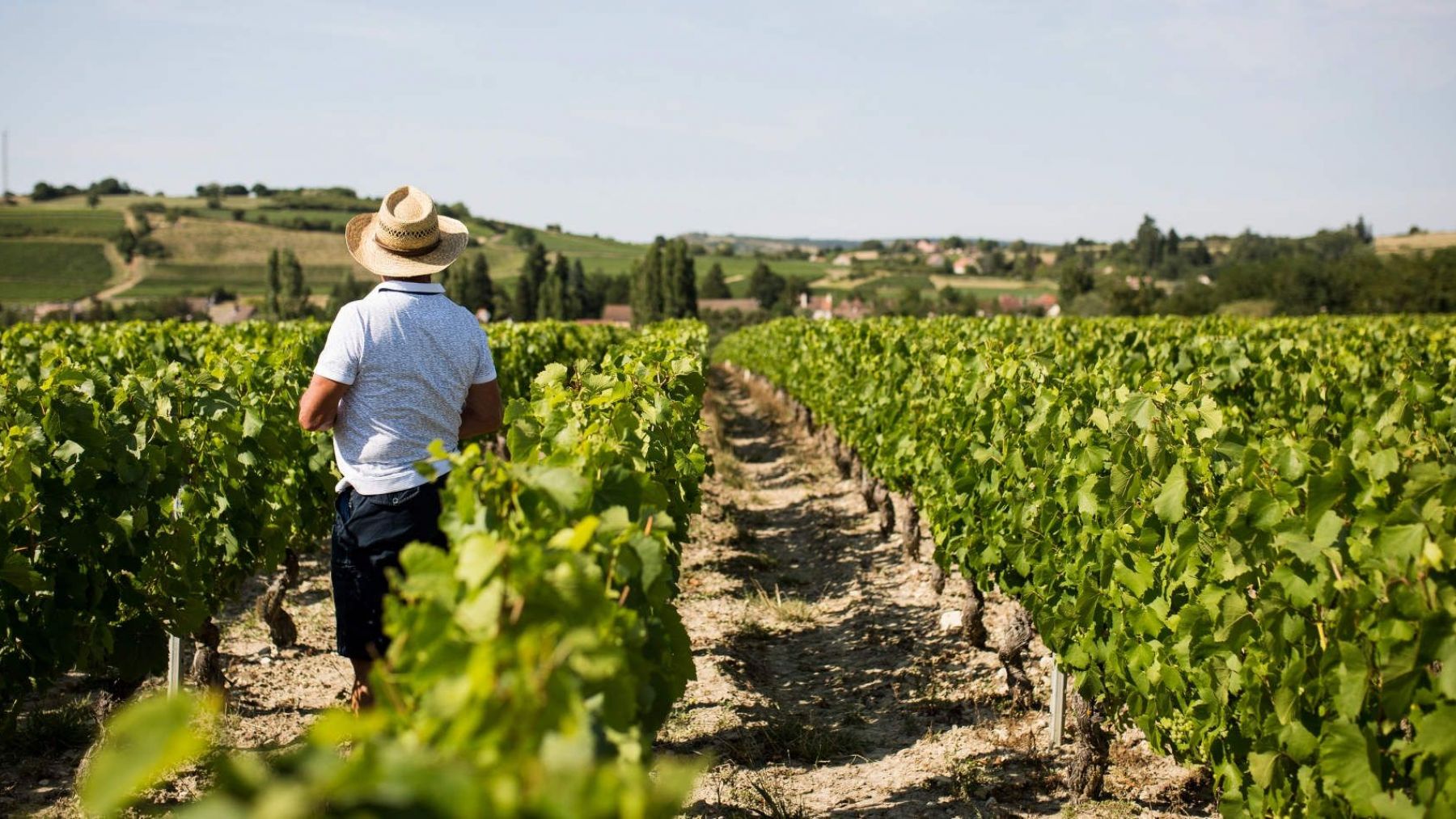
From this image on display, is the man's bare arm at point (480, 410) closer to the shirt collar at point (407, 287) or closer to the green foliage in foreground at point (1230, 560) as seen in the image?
the shirt collar at point (407, 287)

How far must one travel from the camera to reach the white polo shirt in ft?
10.7

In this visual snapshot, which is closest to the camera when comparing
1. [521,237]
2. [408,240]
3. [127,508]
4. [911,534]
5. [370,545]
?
[370,545]

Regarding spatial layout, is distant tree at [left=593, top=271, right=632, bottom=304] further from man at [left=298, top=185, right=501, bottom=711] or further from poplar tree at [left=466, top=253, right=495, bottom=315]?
man at [left=298, top=185, right=501, bottom=711]

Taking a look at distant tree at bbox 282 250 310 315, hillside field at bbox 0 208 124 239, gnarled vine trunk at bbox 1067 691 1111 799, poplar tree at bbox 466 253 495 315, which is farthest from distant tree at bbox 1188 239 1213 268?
gnarled vine trunk at bbox 1067 691 1111 799

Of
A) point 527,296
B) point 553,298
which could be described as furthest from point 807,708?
point 527,296

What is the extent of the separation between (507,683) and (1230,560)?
8.28 ft

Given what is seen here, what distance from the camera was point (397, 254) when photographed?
11.6 ft

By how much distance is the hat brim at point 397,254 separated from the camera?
348 centimetres

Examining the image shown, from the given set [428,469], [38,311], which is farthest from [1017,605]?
[38,311]

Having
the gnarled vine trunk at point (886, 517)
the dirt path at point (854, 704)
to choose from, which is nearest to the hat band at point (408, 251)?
the dirt path at point (854, 704)

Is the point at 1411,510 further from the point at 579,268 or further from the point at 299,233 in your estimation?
the point at 299,233

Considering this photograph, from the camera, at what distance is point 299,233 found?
333 feet

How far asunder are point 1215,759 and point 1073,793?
0.71 meters

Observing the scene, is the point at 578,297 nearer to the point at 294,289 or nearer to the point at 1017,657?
the point at 294,289
